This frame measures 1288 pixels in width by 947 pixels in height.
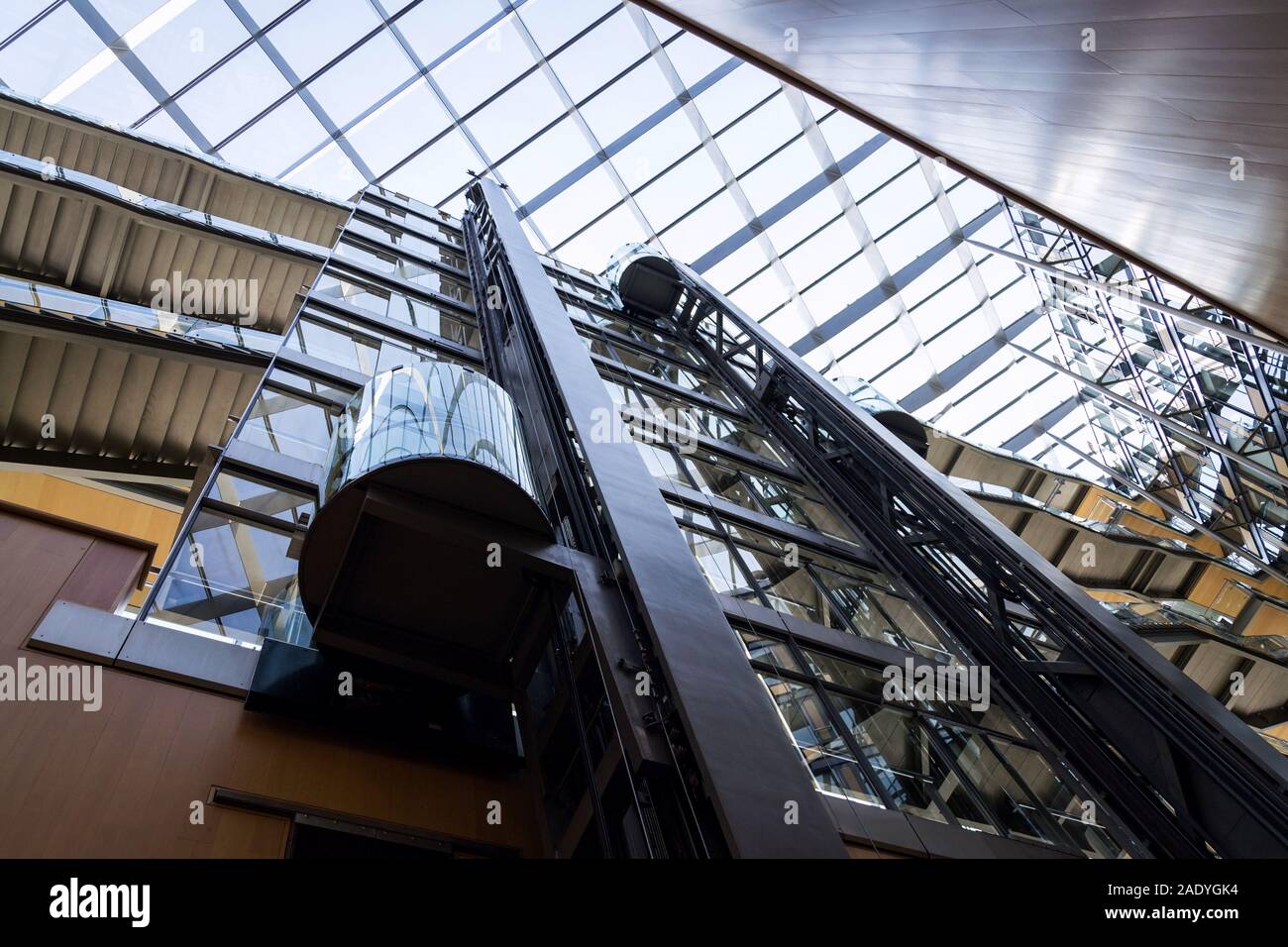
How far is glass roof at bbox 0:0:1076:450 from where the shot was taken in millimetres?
23672

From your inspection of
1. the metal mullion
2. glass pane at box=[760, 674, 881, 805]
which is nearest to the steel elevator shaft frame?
glass pane at box=[760, 674, 881, 805]

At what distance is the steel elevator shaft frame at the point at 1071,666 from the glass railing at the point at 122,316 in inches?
426

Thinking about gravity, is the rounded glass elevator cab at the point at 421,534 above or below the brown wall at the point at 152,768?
above

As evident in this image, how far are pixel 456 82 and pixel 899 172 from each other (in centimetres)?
1581

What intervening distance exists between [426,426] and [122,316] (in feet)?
32.9

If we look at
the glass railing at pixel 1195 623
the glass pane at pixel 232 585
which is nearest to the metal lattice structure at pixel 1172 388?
the glass railing at pixel 1195 623

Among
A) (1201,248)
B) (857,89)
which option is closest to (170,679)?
(857,89)

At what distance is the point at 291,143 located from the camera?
26.1 metres

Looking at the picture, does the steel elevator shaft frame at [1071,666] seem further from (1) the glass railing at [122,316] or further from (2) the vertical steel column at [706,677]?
(1) the glass railing at [122,316]

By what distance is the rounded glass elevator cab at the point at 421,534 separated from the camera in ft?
26.4

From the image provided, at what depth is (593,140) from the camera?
28.6 meters
